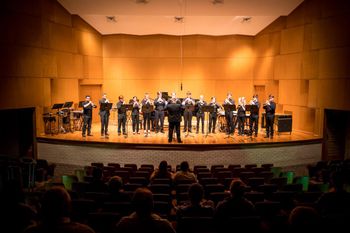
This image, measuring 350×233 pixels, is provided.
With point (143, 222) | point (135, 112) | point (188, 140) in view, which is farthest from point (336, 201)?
point (135, 112)

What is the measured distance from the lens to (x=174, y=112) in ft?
40.1

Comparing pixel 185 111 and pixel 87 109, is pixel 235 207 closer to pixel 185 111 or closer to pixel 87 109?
pixel 87 109

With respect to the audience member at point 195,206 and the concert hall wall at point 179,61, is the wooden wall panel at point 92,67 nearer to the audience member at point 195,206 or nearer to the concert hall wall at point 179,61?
the concert hall wall at point 179,61

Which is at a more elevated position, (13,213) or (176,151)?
(13,213)

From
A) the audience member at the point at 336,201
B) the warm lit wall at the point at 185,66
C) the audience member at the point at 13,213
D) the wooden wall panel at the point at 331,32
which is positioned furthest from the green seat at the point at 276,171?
the warm lit wall at the point at 185,66

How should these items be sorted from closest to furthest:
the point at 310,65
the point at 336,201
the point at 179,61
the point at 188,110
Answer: the point at 336,201 < the point at 188,110 < the point at 310,65 < the point at 179,61

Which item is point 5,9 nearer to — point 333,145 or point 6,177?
point 6,177

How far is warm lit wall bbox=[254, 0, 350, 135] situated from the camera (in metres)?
12.8

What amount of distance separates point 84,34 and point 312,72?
448 inches

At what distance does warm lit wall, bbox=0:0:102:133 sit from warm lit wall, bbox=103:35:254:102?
2.67 m

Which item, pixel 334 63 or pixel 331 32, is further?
pixel 331 32

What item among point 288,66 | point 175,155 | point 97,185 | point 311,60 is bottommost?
point 175,155

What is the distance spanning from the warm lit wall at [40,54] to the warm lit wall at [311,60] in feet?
33.0

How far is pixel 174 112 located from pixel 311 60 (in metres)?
6.72
